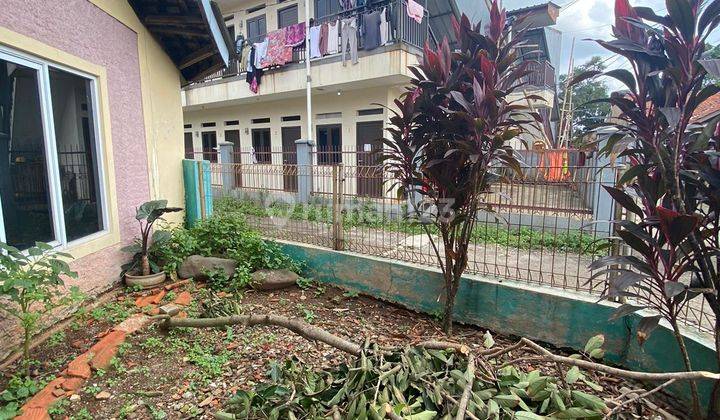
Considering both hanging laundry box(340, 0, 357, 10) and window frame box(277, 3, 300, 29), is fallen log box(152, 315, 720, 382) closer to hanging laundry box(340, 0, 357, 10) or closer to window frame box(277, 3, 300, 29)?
hanging laundry box(340, 0, 357, 10)

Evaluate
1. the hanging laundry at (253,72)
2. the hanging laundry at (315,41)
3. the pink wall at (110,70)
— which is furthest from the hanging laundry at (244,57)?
the pink wall at (110,70)

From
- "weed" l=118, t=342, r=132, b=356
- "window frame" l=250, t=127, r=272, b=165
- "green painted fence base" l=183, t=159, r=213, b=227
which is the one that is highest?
"window frame" l=250, t=127, r=272, b=165

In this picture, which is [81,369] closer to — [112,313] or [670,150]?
[112,313]

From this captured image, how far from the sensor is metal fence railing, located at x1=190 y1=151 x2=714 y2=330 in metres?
4.07

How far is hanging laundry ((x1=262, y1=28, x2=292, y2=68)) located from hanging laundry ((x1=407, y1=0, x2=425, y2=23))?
3630 millimetres

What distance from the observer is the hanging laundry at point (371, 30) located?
29.3ft

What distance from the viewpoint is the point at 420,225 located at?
3.76 meters

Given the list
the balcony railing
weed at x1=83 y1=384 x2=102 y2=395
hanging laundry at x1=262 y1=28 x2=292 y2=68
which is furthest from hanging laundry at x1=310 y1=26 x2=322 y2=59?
weed at x1=83 y1=384 x2=102 y2=395

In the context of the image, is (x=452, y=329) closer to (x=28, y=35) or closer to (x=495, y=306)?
(x=495, y=306)

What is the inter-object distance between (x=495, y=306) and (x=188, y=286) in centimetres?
347

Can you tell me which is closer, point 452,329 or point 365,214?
point 452,329

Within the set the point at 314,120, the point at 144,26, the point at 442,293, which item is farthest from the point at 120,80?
the point at 314,120

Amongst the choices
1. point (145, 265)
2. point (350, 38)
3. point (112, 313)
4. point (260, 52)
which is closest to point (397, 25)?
point (350, 38)

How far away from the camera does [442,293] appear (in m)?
3.87
